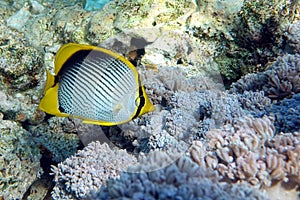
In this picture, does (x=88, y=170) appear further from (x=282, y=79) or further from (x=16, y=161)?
(x=282, y=79)

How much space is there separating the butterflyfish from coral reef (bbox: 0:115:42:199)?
158cm

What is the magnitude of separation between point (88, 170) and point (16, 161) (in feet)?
4.10

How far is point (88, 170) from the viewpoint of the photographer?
248 cm

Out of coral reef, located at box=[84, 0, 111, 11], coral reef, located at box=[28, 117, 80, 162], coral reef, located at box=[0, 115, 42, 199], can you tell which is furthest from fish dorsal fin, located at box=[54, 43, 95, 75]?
coral reef, located at box=[84, 0, 111, 11]

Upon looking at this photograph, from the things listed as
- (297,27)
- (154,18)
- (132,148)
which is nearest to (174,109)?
(132,148)

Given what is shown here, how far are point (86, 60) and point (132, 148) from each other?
4.14 ft

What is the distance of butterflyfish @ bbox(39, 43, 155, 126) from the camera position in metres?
2.01

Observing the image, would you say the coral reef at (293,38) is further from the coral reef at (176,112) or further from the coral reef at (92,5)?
the coral reef at (92,5)

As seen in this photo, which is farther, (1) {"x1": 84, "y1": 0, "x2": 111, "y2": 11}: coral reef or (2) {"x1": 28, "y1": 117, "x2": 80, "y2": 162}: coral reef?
(1) {"x1": 84, "y1": 0, "x2": 111, "y2": 11}: coral reef

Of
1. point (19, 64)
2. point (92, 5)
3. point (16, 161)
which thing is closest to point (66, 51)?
point (16, 161)

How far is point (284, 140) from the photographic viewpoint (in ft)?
6.70

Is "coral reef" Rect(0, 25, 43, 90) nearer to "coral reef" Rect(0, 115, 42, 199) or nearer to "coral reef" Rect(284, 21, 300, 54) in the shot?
"coral reef" Rect(0, 115, 42, 199)

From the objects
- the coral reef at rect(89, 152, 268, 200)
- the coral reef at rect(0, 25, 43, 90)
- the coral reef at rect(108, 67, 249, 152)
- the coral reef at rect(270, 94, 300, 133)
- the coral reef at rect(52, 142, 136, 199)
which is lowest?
the coral reef at rect(0, 25, 43, 90)

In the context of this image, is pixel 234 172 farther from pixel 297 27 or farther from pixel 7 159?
pixel 7 159
